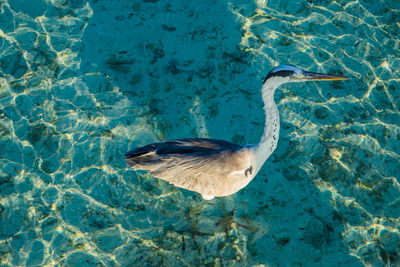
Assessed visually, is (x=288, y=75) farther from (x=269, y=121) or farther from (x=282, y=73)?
(x=269, y=121)

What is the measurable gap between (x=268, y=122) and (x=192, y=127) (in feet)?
4.37

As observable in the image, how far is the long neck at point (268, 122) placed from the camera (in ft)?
14.3

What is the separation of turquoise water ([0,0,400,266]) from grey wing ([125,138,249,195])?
57cm

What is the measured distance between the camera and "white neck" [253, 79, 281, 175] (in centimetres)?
436

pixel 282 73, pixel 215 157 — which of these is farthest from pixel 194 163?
pixel 282 73

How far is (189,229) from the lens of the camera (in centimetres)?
463

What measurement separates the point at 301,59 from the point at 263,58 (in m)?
0.67

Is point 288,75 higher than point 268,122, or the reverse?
point 288,75

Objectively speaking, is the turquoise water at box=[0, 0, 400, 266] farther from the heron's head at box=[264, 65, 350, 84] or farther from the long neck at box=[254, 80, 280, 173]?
the heron's head at box=[264, 65, 350, 84]

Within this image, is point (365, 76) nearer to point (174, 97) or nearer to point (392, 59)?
point (392, 59)

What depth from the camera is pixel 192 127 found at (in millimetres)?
5340

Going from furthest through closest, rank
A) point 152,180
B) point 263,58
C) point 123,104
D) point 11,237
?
1. point 263,58
2. point 123,104
3. point 152,180
4. point 11,237

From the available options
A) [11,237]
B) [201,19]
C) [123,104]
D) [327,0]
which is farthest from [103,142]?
[327,0]

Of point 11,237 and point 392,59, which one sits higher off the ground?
point 392,59
